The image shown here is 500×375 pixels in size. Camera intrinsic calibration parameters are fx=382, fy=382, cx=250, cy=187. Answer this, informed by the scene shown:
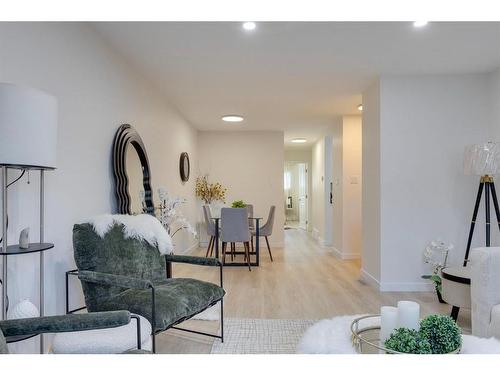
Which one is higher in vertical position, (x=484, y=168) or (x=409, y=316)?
(x=484, y=168)

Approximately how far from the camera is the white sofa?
2.28m

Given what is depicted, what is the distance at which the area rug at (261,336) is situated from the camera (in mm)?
2557

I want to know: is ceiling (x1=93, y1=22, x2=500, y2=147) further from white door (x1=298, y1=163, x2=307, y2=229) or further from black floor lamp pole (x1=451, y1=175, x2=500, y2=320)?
white door (x1=298, y1=163, x2=307, y2=229)

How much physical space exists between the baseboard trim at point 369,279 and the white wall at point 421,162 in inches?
5.1

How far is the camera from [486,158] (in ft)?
11.5

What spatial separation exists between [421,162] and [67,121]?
11.3 ft

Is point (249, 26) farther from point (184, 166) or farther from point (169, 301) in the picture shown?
point (184, 166)

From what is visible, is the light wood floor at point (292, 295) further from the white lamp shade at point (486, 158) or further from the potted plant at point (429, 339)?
the potted plant at point (429, 339)

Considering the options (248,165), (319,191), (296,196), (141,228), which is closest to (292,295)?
(141,228)

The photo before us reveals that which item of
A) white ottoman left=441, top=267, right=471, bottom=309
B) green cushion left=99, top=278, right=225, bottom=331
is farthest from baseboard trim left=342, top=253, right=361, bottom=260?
green cushion left=99, top=278, right=225, bottom=331

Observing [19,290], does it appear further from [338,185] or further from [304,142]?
[304,142]

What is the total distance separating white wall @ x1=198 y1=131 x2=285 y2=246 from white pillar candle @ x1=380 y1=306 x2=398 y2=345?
607 cm
